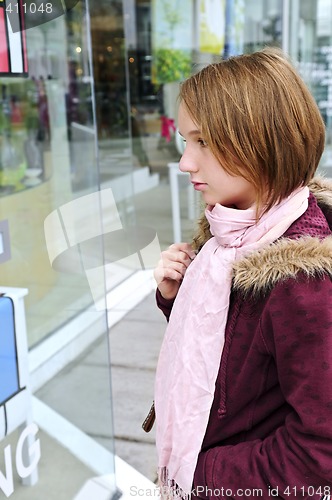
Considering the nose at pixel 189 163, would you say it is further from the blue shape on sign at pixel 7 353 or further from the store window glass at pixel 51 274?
the blue shape on sign at pixel 7 353

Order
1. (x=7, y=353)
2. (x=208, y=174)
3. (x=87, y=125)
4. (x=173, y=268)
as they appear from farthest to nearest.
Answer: (x=87, y=125)
(x=7, y=353)
(x=173, y=268)
(x=208, y=174)

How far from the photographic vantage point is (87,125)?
284 centimetres

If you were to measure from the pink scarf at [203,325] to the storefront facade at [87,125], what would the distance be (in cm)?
27

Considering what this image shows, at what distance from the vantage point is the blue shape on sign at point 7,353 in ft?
4.95

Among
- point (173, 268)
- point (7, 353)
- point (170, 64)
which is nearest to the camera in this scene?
point (173, 268)

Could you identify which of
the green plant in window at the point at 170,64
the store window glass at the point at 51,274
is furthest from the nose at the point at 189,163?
the green plant in window at the point at 170,64

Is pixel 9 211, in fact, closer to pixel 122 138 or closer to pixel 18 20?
pixel 18 20

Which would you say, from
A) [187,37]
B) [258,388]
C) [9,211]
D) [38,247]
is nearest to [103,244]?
[38,247]

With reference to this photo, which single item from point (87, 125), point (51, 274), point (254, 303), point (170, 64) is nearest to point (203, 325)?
point (254, 303)

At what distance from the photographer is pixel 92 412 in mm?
1897

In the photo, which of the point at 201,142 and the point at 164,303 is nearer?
the point at 201,142

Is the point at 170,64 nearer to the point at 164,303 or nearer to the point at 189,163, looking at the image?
the point at 164,303

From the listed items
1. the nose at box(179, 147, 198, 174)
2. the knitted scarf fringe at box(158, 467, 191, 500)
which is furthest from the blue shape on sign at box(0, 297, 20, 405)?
the nose at box(179, 147, 198, 174)

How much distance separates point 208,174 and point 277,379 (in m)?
0.30
